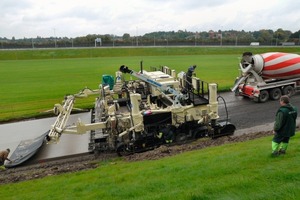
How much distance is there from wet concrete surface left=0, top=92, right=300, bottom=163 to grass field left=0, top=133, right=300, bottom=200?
3.66 m

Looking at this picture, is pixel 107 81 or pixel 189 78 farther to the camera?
pixel 107 81

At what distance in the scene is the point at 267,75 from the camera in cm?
1875

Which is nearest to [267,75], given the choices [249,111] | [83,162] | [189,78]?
[249,111]

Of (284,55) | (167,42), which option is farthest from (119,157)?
(167,42)

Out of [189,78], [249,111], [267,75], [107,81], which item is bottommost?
[249,111]

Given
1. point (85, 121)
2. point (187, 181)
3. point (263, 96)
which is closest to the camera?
point (187, 181)

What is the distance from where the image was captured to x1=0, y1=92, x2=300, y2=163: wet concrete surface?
12219 mm

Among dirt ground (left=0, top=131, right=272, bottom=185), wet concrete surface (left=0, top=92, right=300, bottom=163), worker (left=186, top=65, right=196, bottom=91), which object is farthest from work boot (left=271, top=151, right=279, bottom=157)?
wet concrete surface (left=0, top=92, right=300, bottom=163)

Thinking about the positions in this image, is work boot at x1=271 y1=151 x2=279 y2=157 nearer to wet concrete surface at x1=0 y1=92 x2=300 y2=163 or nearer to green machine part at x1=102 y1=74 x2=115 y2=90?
wet concrete surface at x1=0 y1=92 x2=300 y2=163

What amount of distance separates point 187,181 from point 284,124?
3.02m

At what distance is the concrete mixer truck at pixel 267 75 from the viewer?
60.1 feet

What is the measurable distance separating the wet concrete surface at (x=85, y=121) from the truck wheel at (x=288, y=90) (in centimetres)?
49

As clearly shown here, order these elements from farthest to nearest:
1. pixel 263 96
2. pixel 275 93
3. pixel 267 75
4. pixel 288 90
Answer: pixel 288 90 < pixel 275 93 < pixel 267 75 < pixel 263 96

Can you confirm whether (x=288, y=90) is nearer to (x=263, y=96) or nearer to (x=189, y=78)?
(x=263, y=96)
